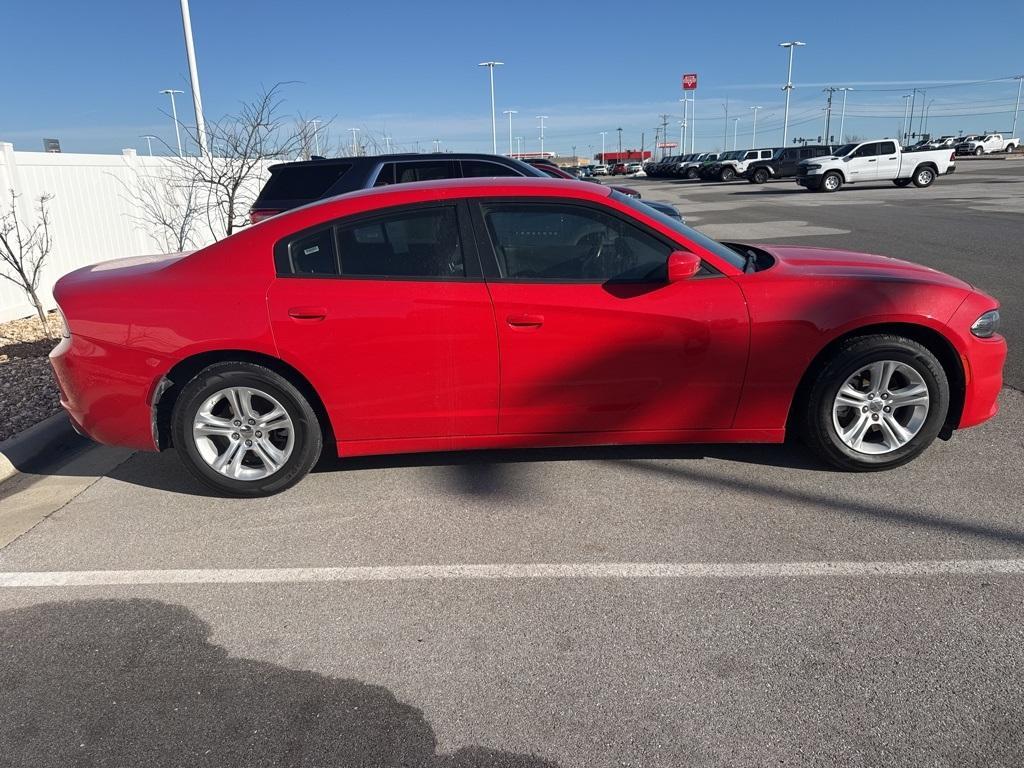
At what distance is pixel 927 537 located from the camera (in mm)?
3461

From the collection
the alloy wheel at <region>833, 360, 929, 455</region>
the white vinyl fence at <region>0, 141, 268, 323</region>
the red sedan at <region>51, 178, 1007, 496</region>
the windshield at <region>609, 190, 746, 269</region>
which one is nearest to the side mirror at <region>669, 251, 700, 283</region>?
the red sedan at <region>51, 178, 1007, 496</region>

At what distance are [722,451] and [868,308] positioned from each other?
116 centimetres

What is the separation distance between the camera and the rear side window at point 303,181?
8820mm

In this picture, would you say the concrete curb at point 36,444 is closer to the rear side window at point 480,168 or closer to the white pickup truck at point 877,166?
the rear side window at point 480,168

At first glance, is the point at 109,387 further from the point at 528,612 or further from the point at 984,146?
the point at 984,146

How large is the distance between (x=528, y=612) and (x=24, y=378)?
5.55 metres

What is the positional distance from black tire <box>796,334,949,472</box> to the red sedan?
0.04ft

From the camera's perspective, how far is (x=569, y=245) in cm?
401

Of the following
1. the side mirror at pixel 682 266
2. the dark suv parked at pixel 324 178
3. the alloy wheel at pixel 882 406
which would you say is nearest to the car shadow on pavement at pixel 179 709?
the side mirror at pixel 682 266

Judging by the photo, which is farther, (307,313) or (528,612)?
(307,313)

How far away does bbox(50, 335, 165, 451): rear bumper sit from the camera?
13.0ft

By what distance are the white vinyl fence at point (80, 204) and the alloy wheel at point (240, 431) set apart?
21.9 feet

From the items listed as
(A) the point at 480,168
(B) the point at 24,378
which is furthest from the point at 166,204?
(B) the point at 24,378

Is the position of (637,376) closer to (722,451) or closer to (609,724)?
(722,451)
